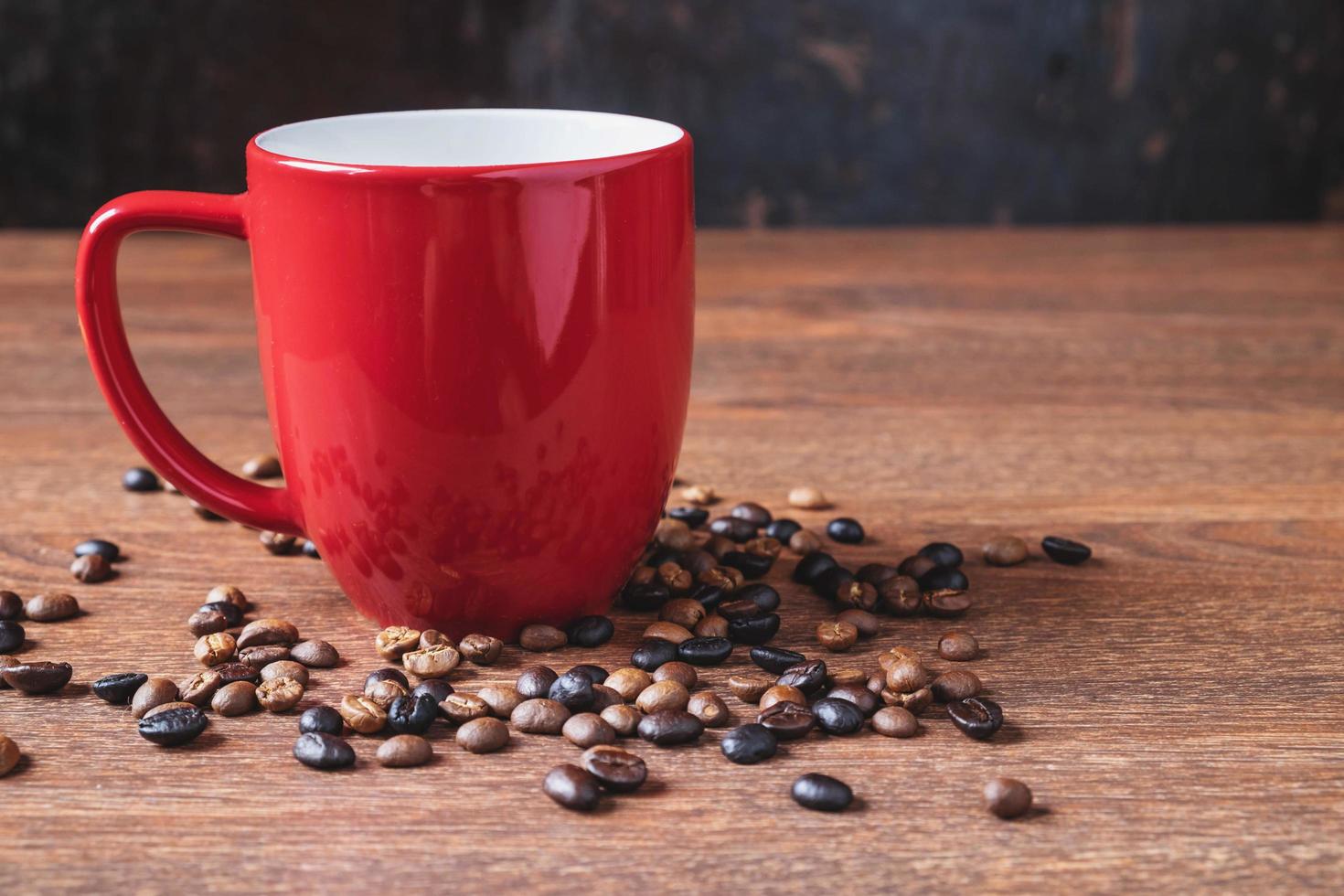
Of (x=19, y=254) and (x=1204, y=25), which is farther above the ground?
(x=1204, y=25)

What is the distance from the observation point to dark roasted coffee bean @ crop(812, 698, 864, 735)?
0.72 metres

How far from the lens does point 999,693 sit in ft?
2.53

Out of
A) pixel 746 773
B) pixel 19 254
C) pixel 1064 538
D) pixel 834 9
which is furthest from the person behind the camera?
pixel 834 9

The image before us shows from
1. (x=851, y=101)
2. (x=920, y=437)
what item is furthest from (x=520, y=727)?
(x=851, y=101)

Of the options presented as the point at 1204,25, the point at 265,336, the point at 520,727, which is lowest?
the point at 520,727

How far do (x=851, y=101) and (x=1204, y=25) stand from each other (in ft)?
2.04

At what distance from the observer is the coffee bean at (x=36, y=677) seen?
0.76m

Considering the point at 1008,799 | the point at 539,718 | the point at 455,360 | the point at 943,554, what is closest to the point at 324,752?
the point at 539,718

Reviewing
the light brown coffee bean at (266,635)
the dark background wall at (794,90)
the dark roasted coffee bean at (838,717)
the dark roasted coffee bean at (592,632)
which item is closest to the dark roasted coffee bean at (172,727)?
the light brown coffee bean at (266,635)

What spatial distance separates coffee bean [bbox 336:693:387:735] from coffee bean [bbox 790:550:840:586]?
0.32 meters

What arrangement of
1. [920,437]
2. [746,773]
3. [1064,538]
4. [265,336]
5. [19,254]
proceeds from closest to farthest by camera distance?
[746,773] → [265,336] → [1064,538] → [920,437] → [19,254]

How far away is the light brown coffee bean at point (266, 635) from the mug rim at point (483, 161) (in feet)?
0.92

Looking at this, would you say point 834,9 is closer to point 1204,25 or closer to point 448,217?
point 1204,25

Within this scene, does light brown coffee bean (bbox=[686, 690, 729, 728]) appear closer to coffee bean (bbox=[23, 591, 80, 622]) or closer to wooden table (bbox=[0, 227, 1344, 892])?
wooden table (bbox=[0, 227, 1344, 892])
